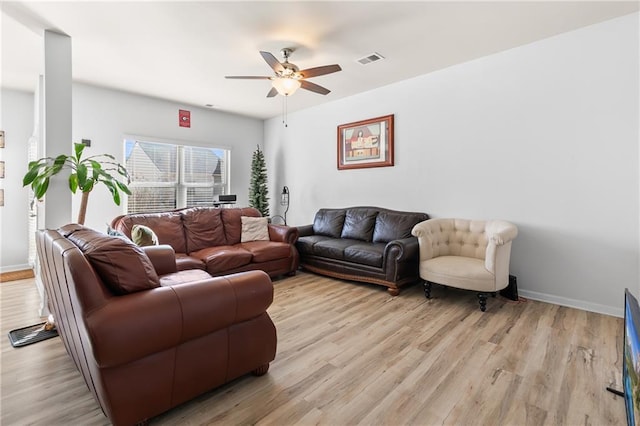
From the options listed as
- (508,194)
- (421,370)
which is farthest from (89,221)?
(508,194)

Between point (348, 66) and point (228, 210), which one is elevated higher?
point (348, 66)

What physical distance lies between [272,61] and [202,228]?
2.43 metres

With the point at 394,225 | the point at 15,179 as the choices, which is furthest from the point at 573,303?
the point at 15,179

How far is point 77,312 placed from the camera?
55.7 inches

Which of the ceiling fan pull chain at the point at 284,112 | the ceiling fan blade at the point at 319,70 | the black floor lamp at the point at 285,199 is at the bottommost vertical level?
the black floor lamp at the point at 285,199

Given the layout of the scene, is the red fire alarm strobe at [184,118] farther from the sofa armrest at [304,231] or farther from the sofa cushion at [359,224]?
the sofa cushion at [359,224]

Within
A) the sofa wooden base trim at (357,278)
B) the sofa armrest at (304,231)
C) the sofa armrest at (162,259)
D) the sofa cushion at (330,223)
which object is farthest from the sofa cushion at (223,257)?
the sofa cushion at (330,223)

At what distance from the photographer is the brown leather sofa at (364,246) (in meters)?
3.53

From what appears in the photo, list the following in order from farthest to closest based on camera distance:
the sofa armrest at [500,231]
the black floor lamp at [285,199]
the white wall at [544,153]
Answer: the black floor lamp at [285,199]
the sofa armrest at [500,231]
the white wall at [544,153]

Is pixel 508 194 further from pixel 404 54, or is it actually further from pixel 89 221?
pixel 89 221

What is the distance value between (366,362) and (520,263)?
2336mm

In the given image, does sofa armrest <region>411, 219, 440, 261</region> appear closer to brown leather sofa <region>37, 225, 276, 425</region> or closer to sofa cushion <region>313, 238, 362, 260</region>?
sofa cushion <region>313, 238, 362, 260</region>

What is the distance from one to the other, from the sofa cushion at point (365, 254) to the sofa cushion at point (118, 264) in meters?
2.54

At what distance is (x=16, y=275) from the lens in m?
4.31
